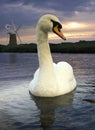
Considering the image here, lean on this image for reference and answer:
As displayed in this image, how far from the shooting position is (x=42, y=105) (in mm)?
11203

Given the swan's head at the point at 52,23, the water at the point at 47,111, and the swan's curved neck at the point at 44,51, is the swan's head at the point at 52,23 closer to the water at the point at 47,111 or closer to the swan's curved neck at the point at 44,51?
the swan's curved neck at the point at 44,51

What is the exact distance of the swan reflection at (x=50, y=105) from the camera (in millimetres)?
9195

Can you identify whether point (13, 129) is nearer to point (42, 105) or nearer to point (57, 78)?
point (42, 105)

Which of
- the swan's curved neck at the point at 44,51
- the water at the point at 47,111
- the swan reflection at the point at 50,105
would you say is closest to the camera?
the water at the point at 47,111

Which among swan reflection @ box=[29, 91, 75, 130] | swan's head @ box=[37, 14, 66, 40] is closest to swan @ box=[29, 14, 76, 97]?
swan's head @ box=[37, 14, 66, 40]

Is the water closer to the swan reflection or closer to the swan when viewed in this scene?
the swan reflection

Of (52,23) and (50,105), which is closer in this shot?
(50,105)

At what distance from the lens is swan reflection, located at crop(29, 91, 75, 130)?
30.2ft

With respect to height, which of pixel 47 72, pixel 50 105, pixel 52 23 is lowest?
pixel 50 105

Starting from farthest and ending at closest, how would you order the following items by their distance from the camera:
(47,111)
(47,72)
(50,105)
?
(47,72), (50,105), (47,111)

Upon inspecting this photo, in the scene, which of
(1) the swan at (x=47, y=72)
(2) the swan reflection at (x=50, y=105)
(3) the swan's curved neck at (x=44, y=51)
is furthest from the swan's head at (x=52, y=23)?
(2) the swan reflection at (x=50, y=105)

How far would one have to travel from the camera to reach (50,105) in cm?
1112

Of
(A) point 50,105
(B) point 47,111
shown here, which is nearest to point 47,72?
(A) point 50,105

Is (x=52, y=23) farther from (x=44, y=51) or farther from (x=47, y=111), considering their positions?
(x=47, y=111)
